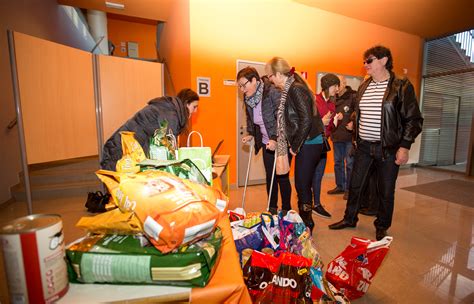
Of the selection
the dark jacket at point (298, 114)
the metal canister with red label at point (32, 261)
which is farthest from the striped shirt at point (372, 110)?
the metal canister with red label at point (32, 261)

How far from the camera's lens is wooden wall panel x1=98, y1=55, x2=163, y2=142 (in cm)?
317

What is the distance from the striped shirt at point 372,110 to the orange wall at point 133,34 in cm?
723

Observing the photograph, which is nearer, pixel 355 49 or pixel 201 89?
pixel 201 89

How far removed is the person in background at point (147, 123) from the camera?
1615mm

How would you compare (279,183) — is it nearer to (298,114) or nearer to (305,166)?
(305,166)

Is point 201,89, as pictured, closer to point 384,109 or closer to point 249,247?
point 384,109

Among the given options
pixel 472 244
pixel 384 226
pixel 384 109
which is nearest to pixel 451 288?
pixel 384 226

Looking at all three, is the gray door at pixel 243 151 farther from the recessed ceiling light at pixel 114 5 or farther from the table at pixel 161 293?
the table at pixel 161 293

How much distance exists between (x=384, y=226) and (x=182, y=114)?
1.95 meters

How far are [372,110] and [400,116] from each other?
20cm

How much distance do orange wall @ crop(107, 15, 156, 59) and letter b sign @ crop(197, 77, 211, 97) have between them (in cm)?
512

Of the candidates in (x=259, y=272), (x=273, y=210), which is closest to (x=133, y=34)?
(x=273, y=210)

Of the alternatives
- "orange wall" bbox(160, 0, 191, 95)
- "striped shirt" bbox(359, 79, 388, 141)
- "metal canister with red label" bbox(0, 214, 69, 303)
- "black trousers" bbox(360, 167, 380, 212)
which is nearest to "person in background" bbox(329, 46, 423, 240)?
"striped shirt" bbox(359, 79, 388, 141)

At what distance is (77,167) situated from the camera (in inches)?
151
